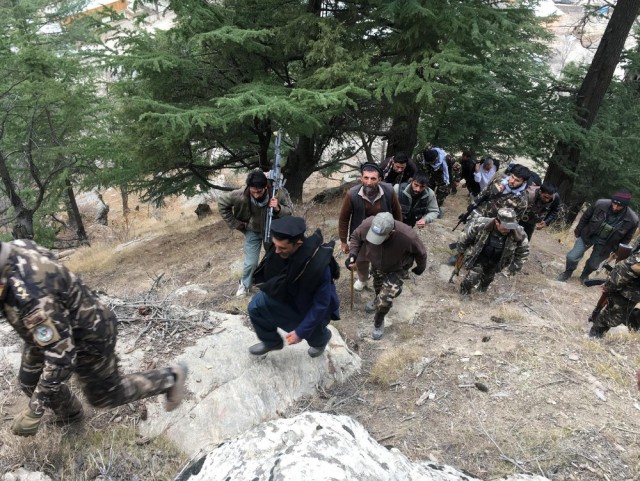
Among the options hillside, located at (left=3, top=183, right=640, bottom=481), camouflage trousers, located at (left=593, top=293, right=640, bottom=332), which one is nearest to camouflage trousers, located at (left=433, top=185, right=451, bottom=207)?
hillside, located at (left=3, top=183, right=640, bottom=481)

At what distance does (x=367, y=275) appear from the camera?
6.23 metres

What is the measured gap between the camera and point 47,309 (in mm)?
2574

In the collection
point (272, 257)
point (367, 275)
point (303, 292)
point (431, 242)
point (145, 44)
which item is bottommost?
point (431, 242)

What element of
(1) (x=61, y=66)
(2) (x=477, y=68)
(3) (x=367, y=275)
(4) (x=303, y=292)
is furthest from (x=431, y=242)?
(1) (x=61, y=66)

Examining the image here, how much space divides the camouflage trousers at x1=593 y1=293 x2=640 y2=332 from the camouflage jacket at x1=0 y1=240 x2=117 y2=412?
603 cm

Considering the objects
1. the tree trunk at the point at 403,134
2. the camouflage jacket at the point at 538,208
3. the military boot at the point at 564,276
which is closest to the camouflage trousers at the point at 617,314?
the camouflage jacket at the point at 538,208

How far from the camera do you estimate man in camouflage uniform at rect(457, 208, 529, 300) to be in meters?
5.58

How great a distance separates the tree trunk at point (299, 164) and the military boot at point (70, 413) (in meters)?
9.05

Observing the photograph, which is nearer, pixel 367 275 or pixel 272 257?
pixel 272 257

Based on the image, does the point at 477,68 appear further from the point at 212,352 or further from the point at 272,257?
the point at 212,352

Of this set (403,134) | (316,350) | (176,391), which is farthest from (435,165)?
(176,391)

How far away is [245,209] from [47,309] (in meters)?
3.31

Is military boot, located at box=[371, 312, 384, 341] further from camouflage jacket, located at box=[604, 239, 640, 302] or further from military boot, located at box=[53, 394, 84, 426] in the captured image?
military boot, located at box=[53, 394, 84, 426]

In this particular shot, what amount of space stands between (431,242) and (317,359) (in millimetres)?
4779
